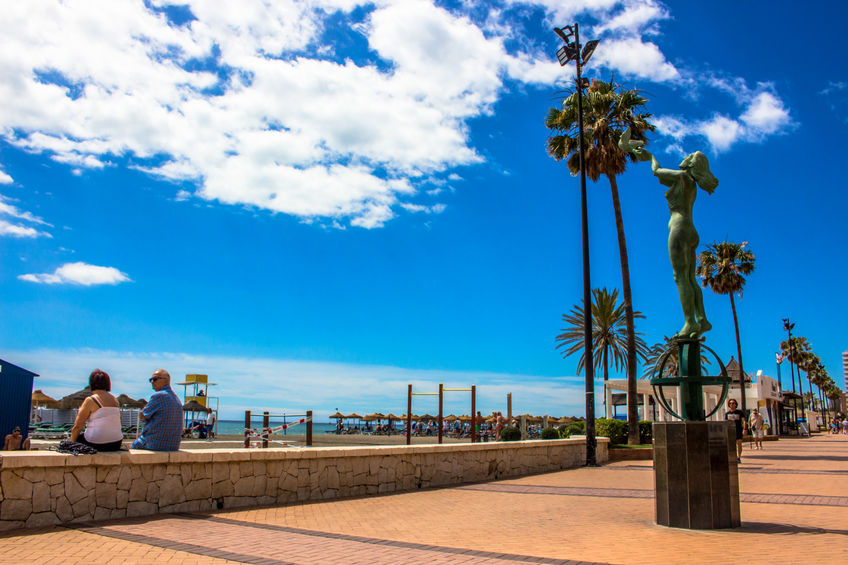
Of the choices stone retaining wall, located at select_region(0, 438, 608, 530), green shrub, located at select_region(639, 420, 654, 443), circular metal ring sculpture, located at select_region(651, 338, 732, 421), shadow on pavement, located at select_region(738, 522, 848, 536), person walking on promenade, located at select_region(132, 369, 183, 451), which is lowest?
green shrub, located at select_region(639, 420, 654, 443)

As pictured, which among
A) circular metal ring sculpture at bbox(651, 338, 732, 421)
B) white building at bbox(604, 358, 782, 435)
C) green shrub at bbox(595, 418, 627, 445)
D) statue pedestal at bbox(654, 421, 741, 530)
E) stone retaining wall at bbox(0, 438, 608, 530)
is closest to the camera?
stone retaining wall at bbox(0, 438, 608, 530)

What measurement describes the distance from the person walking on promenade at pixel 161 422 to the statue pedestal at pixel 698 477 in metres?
5.94

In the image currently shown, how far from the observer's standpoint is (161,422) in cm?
752

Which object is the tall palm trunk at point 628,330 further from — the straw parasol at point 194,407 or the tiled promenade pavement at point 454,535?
the straw parasol at point 194,407

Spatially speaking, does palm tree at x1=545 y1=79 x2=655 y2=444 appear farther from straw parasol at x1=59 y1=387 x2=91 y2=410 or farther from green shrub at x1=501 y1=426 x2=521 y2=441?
straw parasol at x1=59 y1=387 x2=91 y2=410

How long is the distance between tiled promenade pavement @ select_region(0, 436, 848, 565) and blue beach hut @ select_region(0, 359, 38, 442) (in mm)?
14665

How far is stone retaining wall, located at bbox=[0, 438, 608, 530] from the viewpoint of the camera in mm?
6246

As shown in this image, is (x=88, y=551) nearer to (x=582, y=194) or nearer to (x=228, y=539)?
(x=228, y=539)

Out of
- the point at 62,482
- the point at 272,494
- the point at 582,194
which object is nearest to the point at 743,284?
the point at 582,194

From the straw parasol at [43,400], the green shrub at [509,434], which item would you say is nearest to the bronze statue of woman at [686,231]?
the green shrub at [509,434]

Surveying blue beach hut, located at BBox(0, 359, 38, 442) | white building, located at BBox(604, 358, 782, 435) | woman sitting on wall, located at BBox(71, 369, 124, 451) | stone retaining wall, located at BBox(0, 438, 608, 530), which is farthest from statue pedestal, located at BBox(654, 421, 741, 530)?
white building, located at BBox(604, 358, 782, 435)

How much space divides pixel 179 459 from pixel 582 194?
1440 cm

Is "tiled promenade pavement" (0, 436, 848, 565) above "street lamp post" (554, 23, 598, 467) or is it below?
below

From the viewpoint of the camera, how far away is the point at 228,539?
5.97 m
